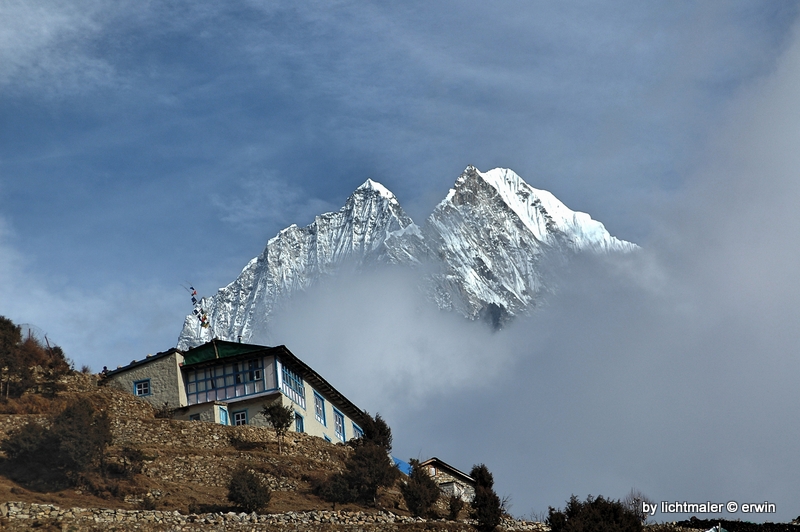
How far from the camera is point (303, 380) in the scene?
7025cm

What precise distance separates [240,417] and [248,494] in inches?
820

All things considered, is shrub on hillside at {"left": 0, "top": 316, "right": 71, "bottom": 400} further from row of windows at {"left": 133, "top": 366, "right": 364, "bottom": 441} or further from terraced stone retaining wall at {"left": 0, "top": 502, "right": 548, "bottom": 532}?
terraced stone retaining wall at {"left": 0, "top": 502, "right": 548, "bottom": 532}

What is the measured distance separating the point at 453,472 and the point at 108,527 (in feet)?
121

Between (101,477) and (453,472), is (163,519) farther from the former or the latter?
(453,472)

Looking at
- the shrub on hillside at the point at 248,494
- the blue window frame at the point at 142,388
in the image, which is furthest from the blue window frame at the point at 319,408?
the shrub on hillside at the point at 248,494

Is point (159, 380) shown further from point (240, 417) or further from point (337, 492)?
point (337, 492)

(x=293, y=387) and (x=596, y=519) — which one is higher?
(x=293, y=387)

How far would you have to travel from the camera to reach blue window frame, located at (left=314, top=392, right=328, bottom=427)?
71.2m

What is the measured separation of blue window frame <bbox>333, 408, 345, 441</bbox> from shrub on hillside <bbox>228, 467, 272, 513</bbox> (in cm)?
2782

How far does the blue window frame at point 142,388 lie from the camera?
6744 cm

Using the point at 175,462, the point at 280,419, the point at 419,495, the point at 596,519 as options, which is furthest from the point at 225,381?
the point at 596,519

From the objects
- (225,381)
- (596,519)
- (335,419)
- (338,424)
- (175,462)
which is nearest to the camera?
(596,519)

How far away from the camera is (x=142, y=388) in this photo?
6756cm

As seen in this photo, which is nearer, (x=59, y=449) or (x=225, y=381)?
(x=59, y=449)
